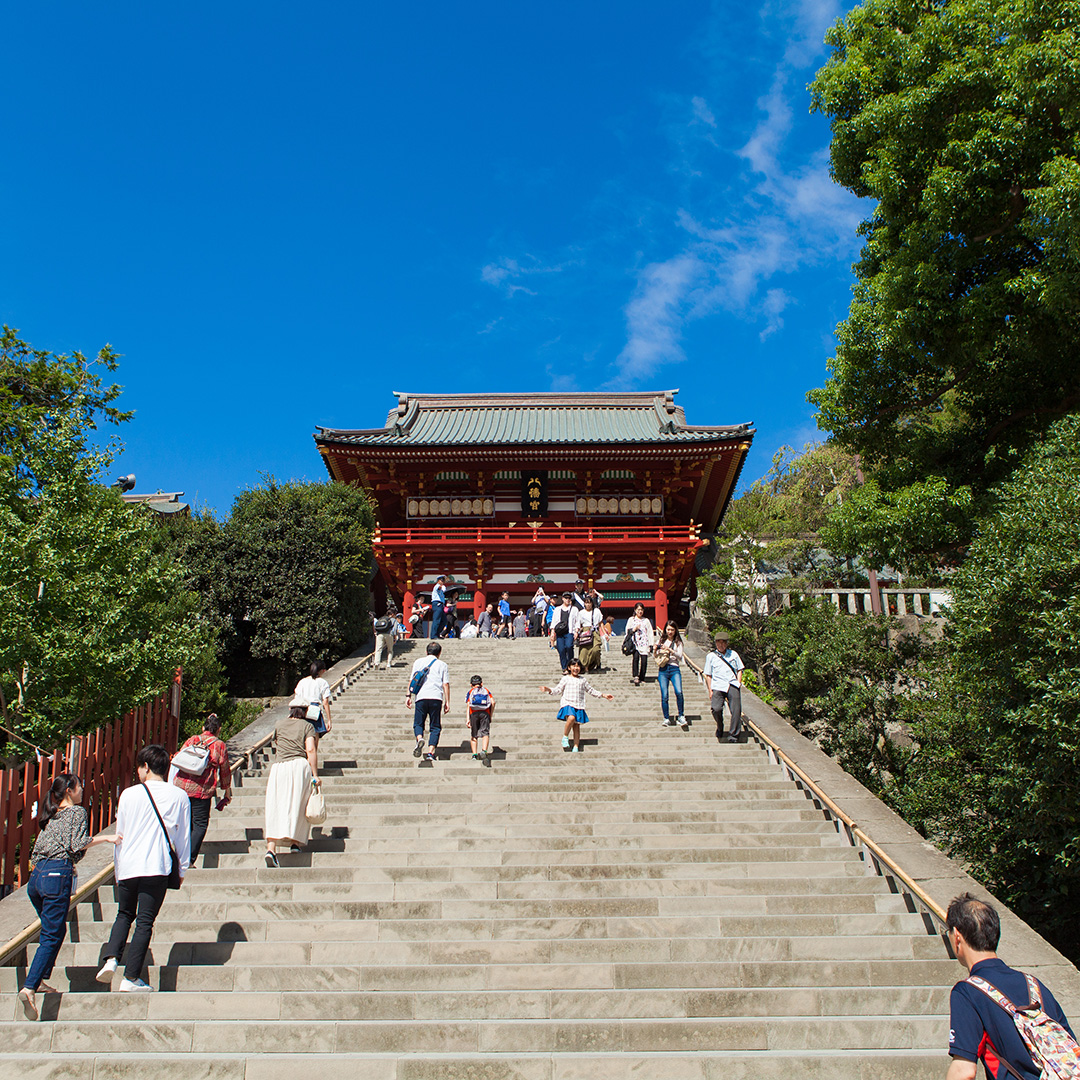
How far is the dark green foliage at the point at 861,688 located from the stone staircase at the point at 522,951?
3.82 m

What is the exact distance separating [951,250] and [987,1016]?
413 inches

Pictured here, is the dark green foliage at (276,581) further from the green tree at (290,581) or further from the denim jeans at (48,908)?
the denim jeans at (48,908)

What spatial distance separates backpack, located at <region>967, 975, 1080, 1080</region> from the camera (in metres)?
2.66

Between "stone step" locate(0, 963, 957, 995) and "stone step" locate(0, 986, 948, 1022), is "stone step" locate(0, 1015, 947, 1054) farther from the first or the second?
"stone step" locate(0, 963, 957, 995)

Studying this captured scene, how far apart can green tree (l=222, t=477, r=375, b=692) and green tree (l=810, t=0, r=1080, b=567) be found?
11.1 metres

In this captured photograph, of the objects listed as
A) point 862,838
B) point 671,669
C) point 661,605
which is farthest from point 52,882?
point 661,605

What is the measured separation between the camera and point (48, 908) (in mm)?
4926

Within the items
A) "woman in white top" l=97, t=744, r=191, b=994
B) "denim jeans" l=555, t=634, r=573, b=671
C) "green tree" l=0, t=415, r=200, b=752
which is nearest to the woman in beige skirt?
"woman in white top" l=97, t=744, r=191, b=994

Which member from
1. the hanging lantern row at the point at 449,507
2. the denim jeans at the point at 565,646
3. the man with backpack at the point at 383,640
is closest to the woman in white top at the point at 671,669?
the denim jeans at the point at 565,646

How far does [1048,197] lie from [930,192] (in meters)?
1.87

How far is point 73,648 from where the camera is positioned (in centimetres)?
914

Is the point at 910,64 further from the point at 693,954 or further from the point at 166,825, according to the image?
the point at 166,825

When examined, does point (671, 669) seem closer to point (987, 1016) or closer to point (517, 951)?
point (517, 951)

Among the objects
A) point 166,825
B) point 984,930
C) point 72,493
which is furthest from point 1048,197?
point 72,493
